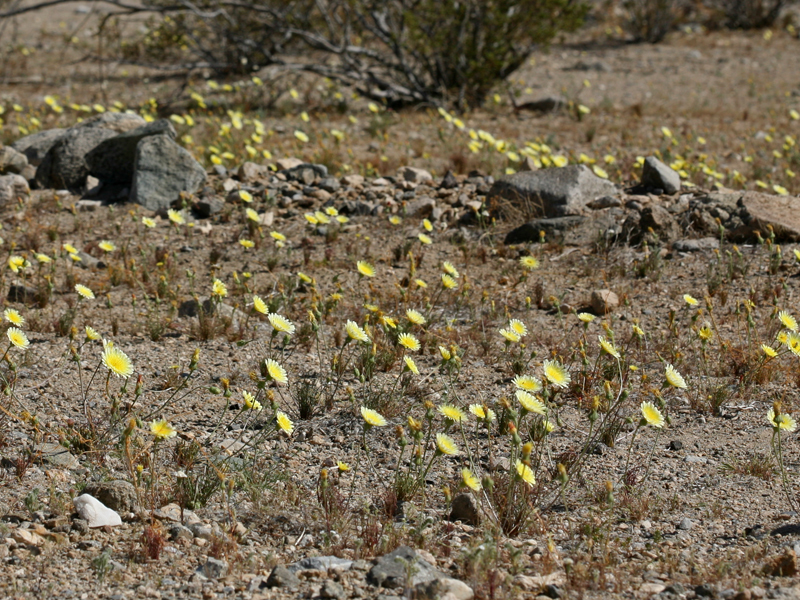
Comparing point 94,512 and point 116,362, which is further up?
point 116,362

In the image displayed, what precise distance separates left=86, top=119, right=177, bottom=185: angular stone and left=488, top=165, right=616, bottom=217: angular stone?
2655 mm

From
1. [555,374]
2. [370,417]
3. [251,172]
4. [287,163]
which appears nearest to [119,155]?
[251,172]

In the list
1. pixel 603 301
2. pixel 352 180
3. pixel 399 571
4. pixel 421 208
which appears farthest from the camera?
pixel 352 180

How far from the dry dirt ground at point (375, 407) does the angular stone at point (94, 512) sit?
0.09ft

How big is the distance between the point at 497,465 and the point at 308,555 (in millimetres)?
859

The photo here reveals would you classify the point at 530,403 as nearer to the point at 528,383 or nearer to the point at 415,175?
the point at 528,383

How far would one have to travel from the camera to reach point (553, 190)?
18.4ft

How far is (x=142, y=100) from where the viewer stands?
31.1 ft

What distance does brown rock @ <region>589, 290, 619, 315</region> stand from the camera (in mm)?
4371

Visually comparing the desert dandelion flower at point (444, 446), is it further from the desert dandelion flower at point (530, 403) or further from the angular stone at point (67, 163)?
the angular stone at point (67, 163)

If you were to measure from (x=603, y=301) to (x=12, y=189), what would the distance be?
425 centimetres

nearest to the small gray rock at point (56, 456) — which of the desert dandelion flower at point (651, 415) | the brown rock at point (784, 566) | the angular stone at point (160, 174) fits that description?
the desert dandelion flower at point (651, 415)

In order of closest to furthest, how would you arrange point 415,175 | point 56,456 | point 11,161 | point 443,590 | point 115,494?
1. point 443,590
2. point 115,494
3. point 56,456
4. point 11,161
5. point 415,175

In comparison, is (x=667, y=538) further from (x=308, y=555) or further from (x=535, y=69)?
(x=535, y=69)
